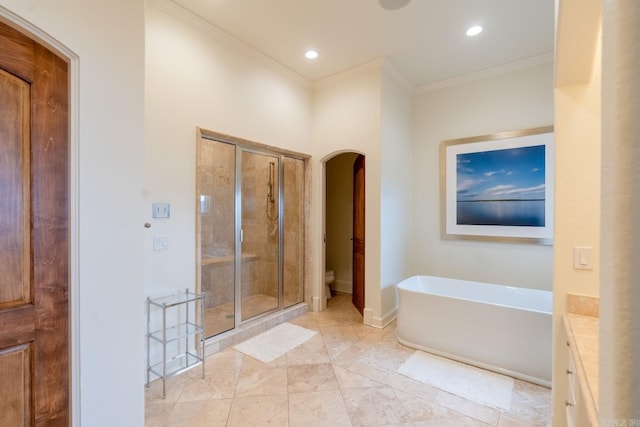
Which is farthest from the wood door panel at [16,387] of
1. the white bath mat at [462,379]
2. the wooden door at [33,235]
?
the white bath mat at [462,379]

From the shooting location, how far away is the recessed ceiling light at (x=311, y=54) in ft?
10.9

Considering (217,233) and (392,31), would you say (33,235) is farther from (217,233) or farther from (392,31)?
(392,31)

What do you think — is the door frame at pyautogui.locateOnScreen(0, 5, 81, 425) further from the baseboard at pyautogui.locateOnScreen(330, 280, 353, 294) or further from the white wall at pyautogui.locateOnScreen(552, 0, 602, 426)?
the baseboard at pyautogui.locateOnScreen(330, 280, 353, 294)

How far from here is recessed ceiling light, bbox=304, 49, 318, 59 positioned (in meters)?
3.31

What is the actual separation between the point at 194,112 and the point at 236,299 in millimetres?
2003

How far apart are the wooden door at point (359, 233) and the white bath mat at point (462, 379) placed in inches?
50.5

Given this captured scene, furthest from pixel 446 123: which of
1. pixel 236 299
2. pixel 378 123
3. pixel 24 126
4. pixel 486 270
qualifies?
pixel 24 126

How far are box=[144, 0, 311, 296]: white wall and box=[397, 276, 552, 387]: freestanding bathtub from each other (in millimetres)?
2241

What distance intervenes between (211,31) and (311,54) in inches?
42.9

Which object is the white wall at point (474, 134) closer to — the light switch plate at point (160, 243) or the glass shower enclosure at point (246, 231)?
the glass shower enclosure at point (246, 231)

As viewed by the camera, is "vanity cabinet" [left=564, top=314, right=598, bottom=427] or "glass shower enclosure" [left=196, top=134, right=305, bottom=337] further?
"glass shower enclosure" [left=196, top=134, right=305, bottom=337]

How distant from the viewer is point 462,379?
Answer: 2.43 meters

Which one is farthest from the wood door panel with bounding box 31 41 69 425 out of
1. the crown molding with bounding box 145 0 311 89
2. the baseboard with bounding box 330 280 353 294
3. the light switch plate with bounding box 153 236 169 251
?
the baseboard with bounding box 330 280 353 294

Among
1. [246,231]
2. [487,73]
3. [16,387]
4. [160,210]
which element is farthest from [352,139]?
[16,387]
